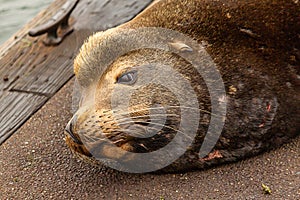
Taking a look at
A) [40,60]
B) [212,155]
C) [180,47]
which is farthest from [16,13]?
[212,155]

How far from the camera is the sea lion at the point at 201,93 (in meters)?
4.20

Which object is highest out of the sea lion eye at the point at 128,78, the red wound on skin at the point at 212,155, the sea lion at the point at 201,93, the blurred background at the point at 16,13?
the sea lion eye at the point at 128,78

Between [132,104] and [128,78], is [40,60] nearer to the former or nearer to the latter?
[128,78]

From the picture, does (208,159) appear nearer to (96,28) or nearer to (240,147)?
(240,147)

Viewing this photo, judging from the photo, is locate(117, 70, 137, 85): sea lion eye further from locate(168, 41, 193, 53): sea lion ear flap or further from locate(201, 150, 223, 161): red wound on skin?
locate(201, 150, 223, 161): red wound on skin

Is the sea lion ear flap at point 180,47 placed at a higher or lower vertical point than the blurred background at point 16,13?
higher

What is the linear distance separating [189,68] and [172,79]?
0.51 feet

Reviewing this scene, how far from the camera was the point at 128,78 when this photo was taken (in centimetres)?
438

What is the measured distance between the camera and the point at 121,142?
4188 millimetres

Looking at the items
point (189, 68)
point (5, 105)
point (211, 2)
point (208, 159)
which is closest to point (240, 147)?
point (208, 159)

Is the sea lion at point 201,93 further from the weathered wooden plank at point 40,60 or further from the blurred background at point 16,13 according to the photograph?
the blurred background at point 16,13

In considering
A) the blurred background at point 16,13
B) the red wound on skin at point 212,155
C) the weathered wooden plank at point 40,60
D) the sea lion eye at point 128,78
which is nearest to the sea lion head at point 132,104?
the sea lion eye at point 128,78

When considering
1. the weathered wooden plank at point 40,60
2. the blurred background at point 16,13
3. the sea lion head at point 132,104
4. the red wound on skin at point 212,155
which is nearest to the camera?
the sea lion head at point 132,104

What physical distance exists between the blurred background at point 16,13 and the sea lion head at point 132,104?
5493 mm
